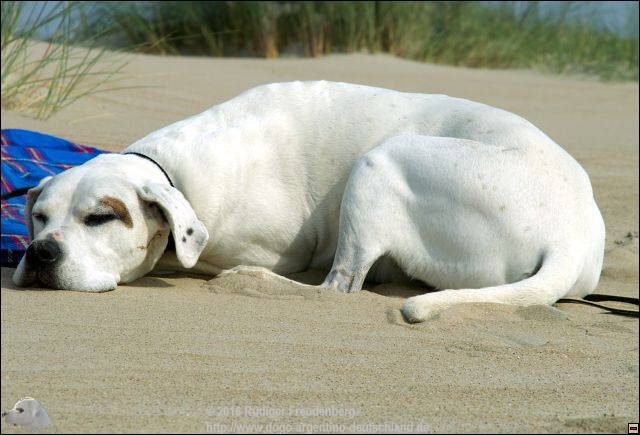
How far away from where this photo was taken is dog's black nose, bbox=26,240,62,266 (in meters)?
3.71

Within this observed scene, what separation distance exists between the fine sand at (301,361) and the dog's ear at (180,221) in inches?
6.8

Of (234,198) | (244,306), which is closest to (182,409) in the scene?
(244,306)

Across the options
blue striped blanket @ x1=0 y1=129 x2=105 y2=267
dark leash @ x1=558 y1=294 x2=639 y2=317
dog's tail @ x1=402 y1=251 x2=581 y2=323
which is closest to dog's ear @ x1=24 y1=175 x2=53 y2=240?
blue striped blanket @ x1=0 y1=129 x2=105 y2=267

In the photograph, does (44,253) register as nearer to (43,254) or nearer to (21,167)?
(43,254)

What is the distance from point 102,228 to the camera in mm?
3861

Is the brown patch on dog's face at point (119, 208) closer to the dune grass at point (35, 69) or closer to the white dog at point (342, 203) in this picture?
the white dog at point (342, 203)

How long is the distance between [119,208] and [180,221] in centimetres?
25

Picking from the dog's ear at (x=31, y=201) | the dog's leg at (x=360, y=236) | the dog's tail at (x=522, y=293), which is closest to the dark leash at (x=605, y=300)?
the dog's tail at (x=522, y=293)

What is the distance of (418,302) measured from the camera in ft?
11.6

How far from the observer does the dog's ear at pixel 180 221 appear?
12.9ft

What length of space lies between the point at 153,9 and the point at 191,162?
855cm

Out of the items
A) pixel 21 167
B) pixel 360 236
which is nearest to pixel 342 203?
pixel 360 236

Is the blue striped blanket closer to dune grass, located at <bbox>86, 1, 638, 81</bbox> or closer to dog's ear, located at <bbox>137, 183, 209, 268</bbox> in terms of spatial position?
dog's ear, located at <bbox>137, 183, 209, 268</bbox>

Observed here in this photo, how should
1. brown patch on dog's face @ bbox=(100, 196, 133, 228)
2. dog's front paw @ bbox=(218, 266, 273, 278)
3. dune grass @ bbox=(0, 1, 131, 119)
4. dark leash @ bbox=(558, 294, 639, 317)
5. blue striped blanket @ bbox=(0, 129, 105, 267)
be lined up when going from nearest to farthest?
brown patch on dog's face @ bbox=(100, 196, 133, 228) → dark leash @ bbox=(558, 294, 639, 317) → dog's front paw @ bbox=(218, 266, 273, 278) → blue striped blanket @ bbox=(0, 129, 105, 267) → dune grass @ bbox=(0, 1, 131, 119)
